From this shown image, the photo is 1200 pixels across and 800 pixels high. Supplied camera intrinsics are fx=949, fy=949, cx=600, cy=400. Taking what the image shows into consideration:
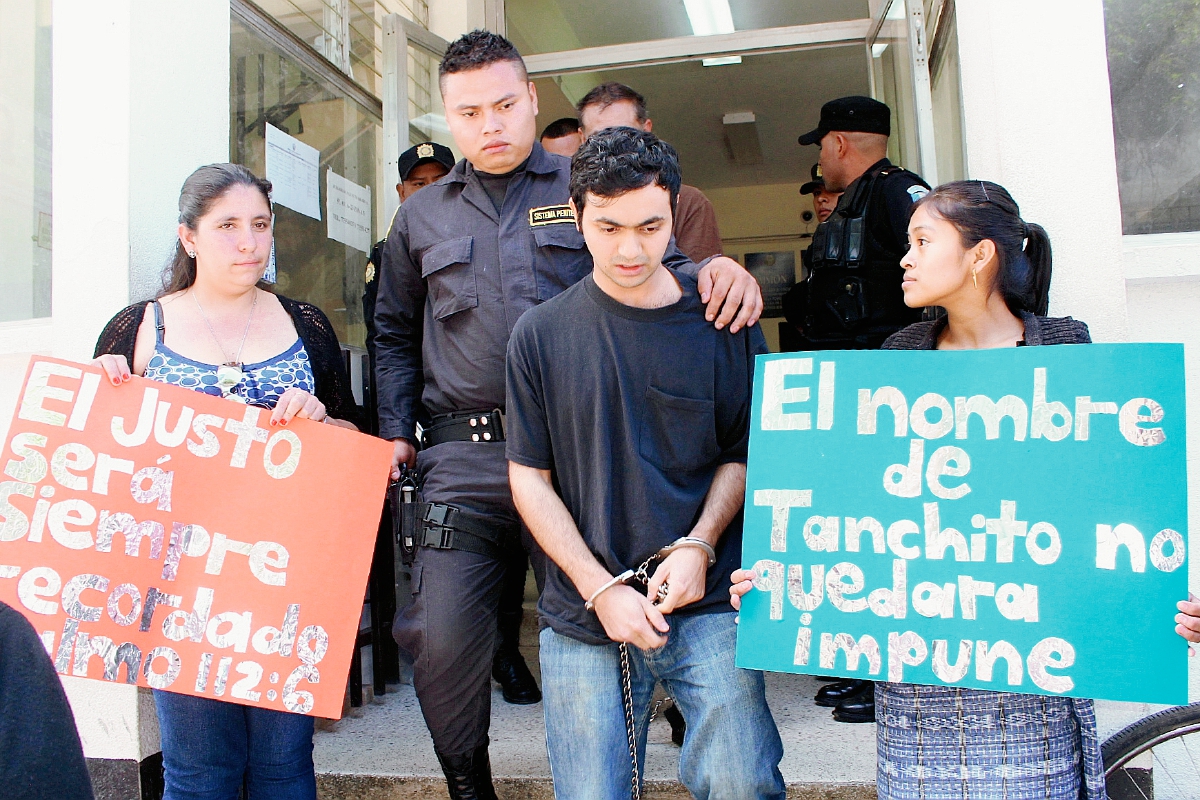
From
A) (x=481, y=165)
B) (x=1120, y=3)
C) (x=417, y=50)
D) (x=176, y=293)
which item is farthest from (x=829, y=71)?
(x=176, y=293)

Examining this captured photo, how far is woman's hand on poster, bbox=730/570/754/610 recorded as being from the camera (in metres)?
1.96

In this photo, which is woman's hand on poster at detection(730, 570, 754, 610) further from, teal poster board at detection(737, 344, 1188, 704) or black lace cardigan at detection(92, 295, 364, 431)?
black lace cardigan at detection(92, 295, 364, 431)

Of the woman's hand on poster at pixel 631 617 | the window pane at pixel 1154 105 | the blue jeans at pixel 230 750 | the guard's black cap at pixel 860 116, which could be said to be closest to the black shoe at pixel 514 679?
the blue jeans at pixel 230 750

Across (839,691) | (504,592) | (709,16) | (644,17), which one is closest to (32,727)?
(504,592)

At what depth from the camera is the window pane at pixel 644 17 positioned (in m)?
6.56

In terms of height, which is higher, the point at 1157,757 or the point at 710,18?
the point at 710,18

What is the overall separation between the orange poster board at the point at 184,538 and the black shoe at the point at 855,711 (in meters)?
1.70

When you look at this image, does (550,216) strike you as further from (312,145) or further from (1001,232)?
(312,145)

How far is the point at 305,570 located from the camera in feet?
7.77

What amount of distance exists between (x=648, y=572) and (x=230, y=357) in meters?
1.30

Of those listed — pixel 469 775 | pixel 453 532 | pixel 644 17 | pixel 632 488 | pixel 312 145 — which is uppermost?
pixel 644 17

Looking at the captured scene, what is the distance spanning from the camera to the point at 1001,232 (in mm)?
2076

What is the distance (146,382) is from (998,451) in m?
2.01

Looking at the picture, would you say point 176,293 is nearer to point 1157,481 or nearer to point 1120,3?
point 1157,481
